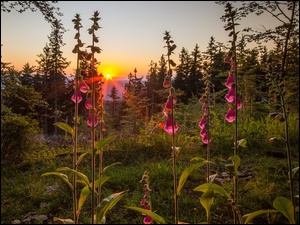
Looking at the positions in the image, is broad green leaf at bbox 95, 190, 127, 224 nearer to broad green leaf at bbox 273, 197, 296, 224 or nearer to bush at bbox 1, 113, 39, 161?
broad green leaf at bbox 273, 197, 296, 224

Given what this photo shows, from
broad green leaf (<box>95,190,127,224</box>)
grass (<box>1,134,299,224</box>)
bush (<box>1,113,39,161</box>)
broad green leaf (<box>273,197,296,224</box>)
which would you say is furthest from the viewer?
bush (<box>1,113,39,161</box>)

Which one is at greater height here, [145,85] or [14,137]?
[145,85]

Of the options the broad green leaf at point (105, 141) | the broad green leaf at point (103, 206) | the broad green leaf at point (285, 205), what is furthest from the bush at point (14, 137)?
the broad green leaf at point (285, 205)

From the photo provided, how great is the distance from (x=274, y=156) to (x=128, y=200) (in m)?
4.48

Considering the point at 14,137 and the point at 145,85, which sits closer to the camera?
the point at 14,137

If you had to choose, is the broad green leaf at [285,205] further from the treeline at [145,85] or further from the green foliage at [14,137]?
the green foliage at [14,137]

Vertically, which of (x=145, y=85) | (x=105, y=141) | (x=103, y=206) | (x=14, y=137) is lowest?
(x=103, y=206)

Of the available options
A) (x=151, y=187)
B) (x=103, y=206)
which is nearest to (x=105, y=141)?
(x=103, y=206)

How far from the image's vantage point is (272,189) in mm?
4832

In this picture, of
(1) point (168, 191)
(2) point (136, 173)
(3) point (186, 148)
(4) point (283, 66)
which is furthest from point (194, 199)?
(4) point (283, 66)

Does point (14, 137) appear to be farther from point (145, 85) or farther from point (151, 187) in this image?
point (145, 85)

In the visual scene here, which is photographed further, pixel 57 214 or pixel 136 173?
pixel 136 173

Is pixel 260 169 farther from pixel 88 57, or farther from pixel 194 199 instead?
pixel 88 57

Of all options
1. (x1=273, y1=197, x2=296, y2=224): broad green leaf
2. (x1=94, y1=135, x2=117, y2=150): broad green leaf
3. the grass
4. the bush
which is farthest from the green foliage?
(x1=273, y1=197, x2=296, y2=224): broad green leaf
